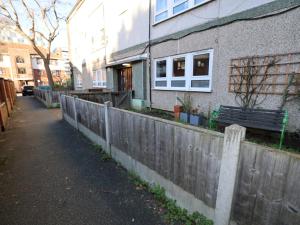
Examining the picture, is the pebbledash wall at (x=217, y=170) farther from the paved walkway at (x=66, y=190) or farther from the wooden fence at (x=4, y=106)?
the wooden fence at (x=4, y=106)

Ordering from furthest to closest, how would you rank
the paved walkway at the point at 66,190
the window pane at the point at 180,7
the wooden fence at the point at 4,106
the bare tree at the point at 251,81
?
the wooden fence at the point at 4,106 < the window pane at the point at 180,7 < the bare tree at the point at 251,81 < the paved walkway at the point at 66,190

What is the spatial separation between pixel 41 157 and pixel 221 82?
5804mm

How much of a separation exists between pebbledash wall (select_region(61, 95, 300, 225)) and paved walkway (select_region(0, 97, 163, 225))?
20.7 inches

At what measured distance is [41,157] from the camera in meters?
4.75

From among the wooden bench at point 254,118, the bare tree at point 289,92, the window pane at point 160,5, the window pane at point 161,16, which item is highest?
the window pane at point 160,5

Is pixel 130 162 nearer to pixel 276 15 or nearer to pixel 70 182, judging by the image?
pixel 70 182

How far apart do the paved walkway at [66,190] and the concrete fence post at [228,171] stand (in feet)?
2.89

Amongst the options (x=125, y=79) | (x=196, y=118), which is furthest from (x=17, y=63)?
(x=196, y=118)

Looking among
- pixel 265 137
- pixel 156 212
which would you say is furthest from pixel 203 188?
pixel 265 137

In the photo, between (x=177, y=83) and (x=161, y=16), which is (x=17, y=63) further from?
(x=177, y=83)

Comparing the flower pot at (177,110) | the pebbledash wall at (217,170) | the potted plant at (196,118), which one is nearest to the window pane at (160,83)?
the flower pot at (177,110)

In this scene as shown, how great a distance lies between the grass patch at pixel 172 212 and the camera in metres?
2.38

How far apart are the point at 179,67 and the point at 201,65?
46.1 inches

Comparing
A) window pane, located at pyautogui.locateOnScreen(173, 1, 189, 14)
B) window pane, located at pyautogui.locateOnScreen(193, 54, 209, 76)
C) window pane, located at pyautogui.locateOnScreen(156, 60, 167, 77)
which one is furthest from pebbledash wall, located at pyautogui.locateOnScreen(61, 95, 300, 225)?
window pane, located at pyautogui.locateOnScreen(173, 1, 189, 14)
